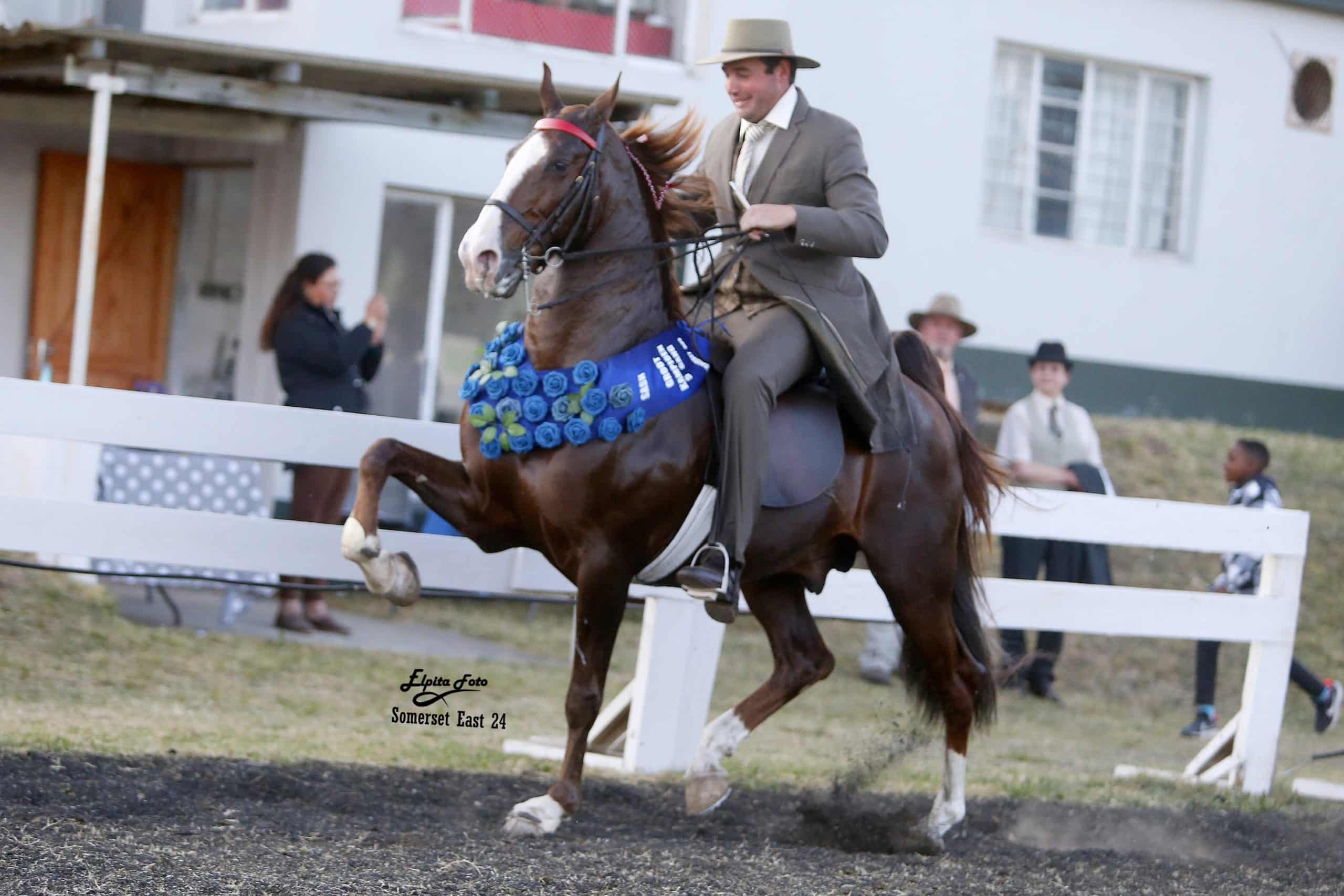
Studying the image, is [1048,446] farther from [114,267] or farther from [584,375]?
[114,267]

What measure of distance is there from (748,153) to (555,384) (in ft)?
4.23

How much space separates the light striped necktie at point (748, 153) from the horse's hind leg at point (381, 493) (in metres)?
1.49

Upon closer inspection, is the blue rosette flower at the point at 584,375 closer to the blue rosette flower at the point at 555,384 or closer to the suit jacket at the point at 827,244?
the blue rosette flower at the point at 555,384

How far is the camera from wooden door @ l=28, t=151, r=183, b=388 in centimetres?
1372

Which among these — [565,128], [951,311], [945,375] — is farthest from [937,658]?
[951,311]

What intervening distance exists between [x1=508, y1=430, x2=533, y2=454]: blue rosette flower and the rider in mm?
668

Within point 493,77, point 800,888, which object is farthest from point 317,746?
point 493,77

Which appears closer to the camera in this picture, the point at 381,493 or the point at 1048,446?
the point at 381,493

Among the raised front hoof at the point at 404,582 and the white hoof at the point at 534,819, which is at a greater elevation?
the raised front hoof at the point at 404,582

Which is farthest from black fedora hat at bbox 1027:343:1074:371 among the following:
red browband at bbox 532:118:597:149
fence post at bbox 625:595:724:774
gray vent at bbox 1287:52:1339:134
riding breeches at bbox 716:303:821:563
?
gray vent at bbox 1287:52:1339:134

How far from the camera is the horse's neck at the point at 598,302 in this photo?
5246mm

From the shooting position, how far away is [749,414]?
532cm

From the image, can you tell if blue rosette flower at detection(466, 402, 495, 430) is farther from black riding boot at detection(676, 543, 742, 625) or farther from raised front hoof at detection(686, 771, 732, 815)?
raised front hoof at detection(686, 771, 732, 815)

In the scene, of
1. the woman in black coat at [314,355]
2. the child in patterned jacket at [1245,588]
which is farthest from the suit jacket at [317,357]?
the child in patterned jacket at [1245,588]
